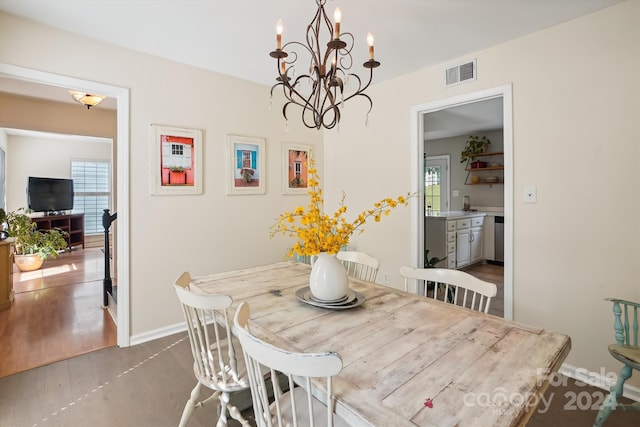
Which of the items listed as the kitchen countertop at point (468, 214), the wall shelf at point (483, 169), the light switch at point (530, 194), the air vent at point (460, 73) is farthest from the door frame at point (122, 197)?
the wall shelf at point (483, 169)

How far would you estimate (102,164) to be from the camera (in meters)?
7.59

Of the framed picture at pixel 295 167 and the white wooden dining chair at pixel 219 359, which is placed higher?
the framed picture at pixel 295 167

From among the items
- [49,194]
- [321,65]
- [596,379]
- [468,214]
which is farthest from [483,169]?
[49,194]

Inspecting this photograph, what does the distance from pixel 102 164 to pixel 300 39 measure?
23.4 feet

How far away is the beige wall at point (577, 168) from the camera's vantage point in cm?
202

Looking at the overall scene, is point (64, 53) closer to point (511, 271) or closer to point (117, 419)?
point (117, 419)

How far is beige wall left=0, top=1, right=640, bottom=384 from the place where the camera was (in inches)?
81.2

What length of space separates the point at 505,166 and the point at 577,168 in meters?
0.48

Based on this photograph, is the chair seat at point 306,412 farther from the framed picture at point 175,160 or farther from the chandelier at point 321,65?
the framed picture at point 175,160

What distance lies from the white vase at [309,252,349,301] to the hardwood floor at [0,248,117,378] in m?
2.22

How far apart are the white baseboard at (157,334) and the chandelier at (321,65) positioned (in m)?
2.19

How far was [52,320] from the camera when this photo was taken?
3.22m

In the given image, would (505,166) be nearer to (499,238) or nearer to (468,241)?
(468,241)

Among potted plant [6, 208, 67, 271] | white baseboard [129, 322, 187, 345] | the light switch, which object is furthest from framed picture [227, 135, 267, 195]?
potted plant [6, 208, 67, 271]
